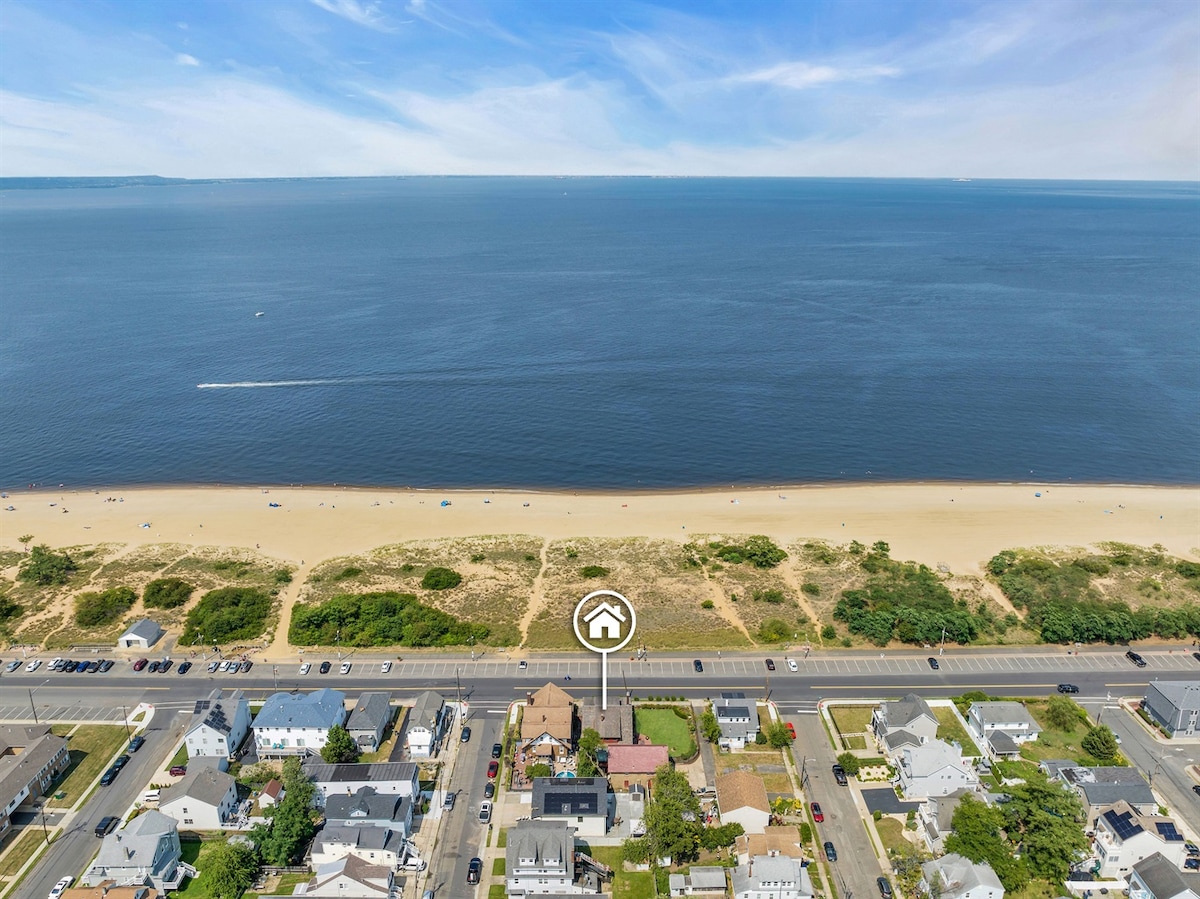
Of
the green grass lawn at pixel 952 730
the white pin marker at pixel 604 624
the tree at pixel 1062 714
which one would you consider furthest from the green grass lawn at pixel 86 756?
the tree at pixel 1062 714

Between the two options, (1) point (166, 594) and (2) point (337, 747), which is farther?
(1) point (166, 594)

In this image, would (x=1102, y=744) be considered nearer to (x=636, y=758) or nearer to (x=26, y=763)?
(x=636, y=758)

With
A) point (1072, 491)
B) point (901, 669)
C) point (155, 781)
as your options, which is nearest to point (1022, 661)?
point (901, 669)

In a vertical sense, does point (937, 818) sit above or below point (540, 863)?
below

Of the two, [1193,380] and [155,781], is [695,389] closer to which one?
[1193,380]

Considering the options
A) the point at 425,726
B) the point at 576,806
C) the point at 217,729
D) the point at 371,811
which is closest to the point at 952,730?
the point at 576,806

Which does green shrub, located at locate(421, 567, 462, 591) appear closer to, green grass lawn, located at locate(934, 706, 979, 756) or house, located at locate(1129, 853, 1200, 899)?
green grass lawn, located at locate(934, 706, 979, 756)
